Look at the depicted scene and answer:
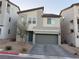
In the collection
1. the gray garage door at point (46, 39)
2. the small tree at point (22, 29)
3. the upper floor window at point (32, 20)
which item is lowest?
the gray garage door at point (46, 39)

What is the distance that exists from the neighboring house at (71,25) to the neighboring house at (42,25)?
3.09 meters

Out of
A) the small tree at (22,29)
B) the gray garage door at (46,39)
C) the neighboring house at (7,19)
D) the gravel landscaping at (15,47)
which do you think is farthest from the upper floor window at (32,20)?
the gravel landscaping at (15,47)

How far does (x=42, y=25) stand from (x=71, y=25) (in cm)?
686

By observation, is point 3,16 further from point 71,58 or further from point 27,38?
point 71,58

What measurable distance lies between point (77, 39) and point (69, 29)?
502cm

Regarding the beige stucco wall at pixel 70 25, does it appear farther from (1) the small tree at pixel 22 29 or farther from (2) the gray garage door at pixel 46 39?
(1) the small tree at pixel 22 29

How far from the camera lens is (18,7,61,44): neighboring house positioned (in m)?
34.7

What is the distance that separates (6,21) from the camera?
32.8 m

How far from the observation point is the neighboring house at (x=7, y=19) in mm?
31547

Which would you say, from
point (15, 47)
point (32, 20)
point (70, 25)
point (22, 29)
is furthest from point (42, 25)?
point (15, 47)

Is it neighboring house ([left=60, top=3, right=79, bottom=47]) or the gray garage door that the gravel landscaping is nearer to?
the gray garage door

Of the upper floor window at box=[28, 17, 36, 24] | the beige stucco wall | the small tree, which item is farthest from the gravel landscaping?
the beige stucco wall

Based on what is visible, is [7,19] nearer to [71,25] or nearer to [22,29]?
[22,29]

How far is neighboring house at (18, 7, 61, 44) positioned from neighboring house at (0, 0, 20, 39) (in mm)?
3346
